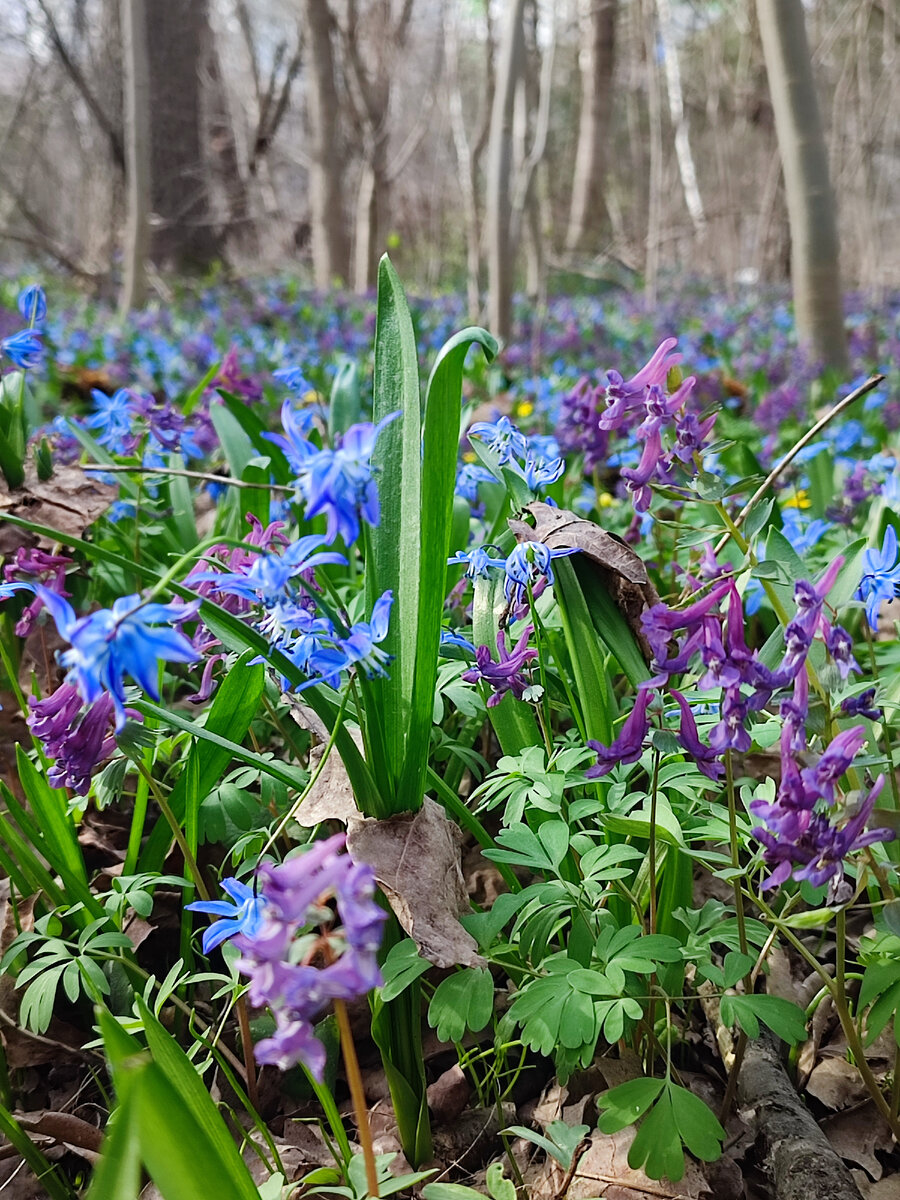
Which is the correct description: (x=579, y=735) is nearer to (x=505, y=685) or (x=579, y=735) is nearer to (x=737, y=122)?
(x=505, y=685)

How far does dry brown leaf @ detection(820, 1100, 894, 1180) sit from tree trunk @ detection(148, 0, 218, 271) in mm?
12507

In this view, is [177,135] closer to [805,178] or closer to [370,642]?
[805,178]

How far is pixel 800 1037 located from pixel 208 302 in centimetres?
941

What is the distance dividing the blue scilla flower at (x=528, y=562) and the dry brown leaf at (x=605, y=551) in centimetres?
2

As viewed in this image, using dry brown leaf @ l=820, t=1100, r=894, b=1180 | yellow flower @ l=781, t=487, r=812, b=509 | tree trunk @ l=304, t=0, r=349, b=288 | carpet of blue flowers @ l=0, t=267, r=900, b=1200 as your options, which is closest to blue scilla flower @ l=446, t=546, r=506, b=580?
carpet of blue flowers @ l=0, t=267, r=900, b=1200

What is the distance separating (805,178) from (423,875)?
4.39m

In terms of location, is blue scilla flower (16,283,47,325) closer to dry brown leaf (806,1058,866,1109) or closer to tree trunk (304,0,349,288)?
dry brown leaf (806,1058,866,1109)

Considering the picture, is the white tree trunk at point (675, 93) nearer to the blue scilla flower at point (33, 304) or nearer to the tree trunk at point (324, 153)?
the tree trunk at point (324, 153)

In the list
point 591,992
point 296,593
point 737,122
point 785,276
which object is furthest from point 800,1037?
point 737,122

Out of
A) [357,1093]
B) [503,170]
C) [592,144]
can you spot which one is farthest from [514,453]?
[592,144]

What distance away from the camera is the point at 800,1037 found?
1001 mm

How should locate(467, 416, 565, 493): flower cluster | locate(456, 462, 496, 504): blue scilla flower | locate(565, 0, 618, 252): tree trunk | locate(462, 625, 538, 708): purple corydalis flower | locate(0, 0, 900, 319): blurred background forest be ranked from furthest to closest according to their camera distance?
1. locate(565, 0, 618, 252): tree trunk
2. locate(0, 0, 900, 319): blurred background forest
3. locate(456, 462, 496, 504): blue scilla flower
4. locate(467, 416, 565, 493): flower cluster
5. locate(462, 625, 538, 708): purple corydalis flower

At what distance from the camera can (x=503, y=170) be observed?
181 inches

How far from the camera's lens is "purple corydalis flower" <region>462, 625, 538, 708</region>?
1210 millimetres
